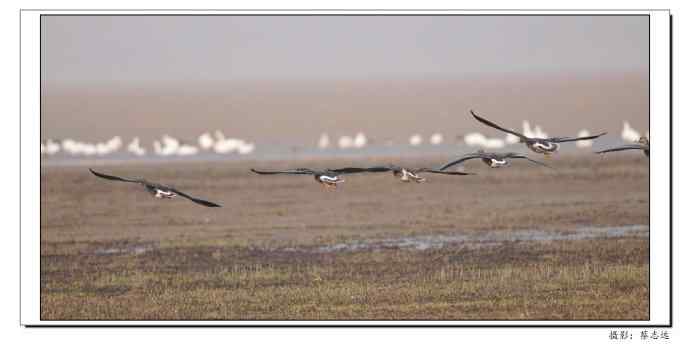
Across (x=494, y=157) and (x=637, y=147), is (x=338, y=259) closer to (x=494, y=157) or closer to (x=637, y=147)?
(x=494, y=157)

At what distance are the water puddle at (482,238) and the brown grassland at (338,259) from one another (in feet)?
1.57

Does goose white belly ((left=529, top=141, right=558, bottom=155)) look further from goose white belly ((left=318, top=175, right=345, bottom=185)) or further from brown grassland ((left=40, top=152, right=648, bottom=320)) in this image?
brown grassland ((left=40, top=152, right=648, bottom=320))

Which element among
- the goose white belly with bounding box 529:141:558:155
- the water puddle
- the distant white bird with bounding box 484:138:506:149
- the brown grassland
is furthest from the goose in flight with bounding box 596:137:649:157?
the distant white bird with bounding box 484:138:506:149

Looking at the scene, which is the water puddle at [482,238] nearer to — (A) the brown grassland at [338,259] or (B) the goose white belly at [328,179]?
(A) the brown grassland at [338,259]

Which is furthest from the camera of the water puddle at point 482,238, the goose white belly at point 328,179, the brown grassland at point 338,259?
the water puddle at point 482,238

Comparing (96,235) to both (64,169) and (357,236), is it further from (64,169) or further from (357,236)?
(64,169)

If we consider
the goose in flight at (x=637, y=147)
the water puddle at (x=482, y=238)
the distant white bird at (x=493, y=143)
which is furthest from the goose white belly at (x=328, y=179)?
the distant white bird at (x=493, y=143)

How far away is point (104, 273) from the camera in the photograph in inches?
1118

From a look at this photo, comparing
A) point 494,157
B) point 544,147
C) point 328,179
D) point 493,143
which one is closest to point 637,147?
point 544,147

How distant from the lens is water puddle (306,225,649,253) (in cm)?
3200

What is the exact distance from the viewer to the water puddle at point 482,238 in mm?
32000

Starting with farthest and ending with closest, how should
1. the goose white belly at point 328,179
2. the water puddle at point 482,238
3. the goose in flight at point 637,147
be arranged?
the water puddle at point 482,238
the goose white belly at point 328,179
the goose in flight at point 637,147

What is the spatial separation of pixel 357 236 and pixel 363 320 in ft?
41.4

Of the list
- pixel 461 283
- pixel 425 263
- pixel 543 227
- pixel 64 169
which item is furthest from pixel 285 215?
pixel 64 169
